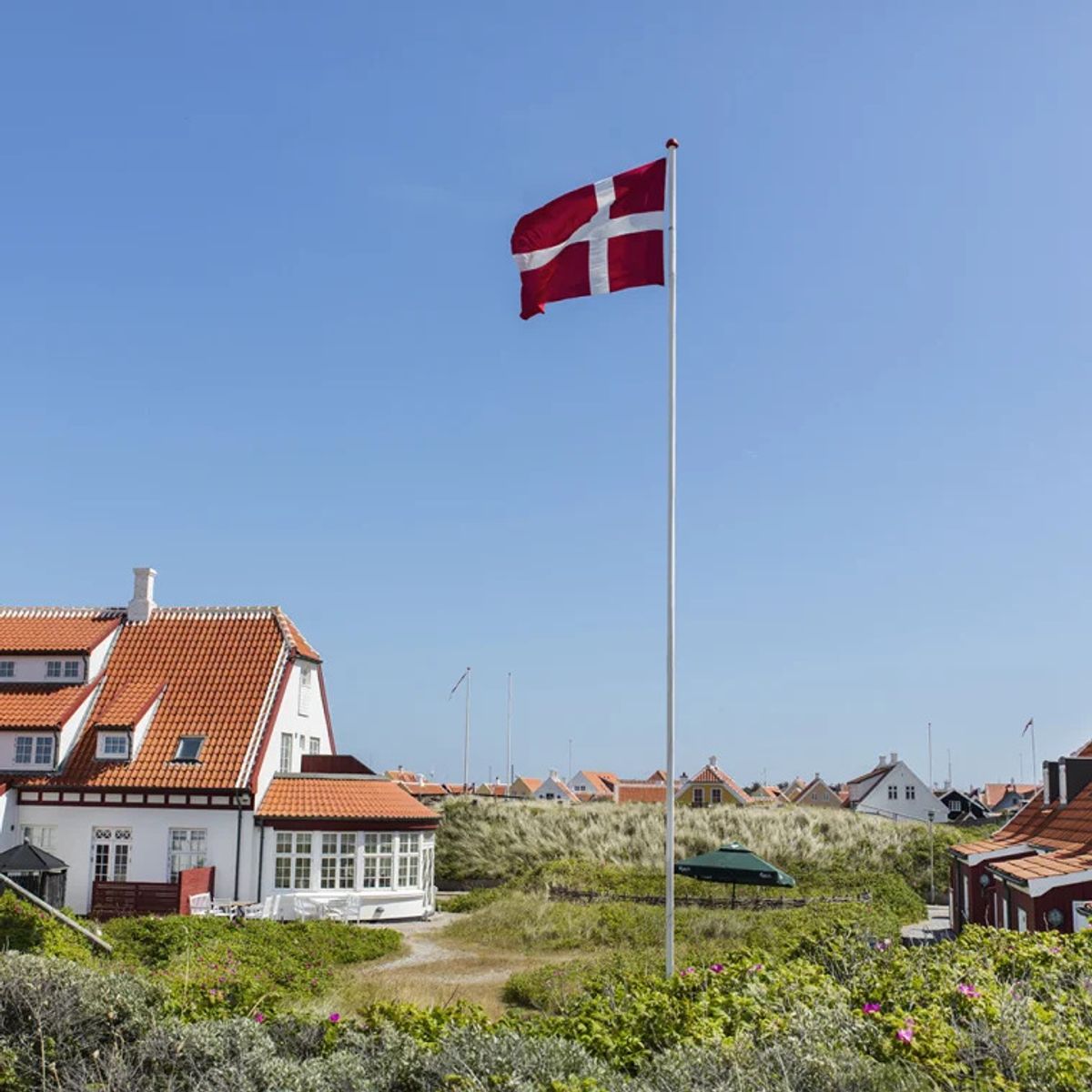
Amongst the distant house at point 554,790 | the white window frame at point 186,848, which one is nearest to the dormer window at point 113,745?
the white window frame at point 186,848

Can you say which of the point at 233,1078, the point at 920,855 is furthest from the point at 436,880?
the point at 233,1078

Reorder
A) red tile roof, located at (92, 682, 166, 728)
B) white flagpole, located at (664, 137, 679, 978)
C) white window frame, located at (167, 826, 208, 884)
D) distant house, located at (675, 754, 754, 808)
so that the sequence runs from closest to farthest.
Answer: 1. white flagpole, located at (664, 137, 679, 978)
2. white window frame, located at (167, 826, 208, 884)
3. red tile roof, located at (92, 682, 166, 728)
4. distant house, located at (675, 754, 754, 808)

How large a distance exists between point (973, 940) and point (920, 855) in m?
32.4

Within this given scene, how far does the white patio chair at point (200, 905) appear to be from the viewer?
1116 inches

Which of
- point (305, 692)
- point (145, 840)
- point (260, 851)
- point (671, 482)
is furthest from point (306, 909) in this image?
point (671, 482)

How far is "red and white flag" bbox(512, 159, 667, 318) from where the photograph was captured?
1489 centimetres

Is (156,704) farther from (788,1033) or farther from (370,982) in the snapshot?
(788,1033)

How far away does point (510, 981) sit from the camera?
21281mm

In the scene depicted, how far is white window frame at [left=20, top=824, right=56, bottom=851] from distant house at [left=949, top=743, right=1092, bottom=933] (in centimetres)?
2426

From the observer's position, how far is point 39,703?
32156 millimetres

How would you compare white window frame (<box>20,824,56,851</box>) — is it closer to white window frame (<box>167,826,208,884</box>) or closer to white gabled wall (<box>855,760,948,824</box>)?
white window frame (<box>167,826,208,884</box>)

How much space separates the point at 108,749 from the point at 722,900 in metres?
18.7

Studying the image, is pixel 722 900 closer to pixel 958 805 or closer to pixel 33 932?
pixel 33 932

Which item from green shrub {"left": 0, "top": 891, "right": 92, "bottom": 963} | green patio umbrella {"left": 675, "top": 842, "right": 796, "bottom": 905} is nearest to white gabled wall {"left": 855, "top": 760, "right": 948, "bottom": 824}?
green patio umbrella {"left": 675, "top": 842, "right": 796, "bottom": 905}
